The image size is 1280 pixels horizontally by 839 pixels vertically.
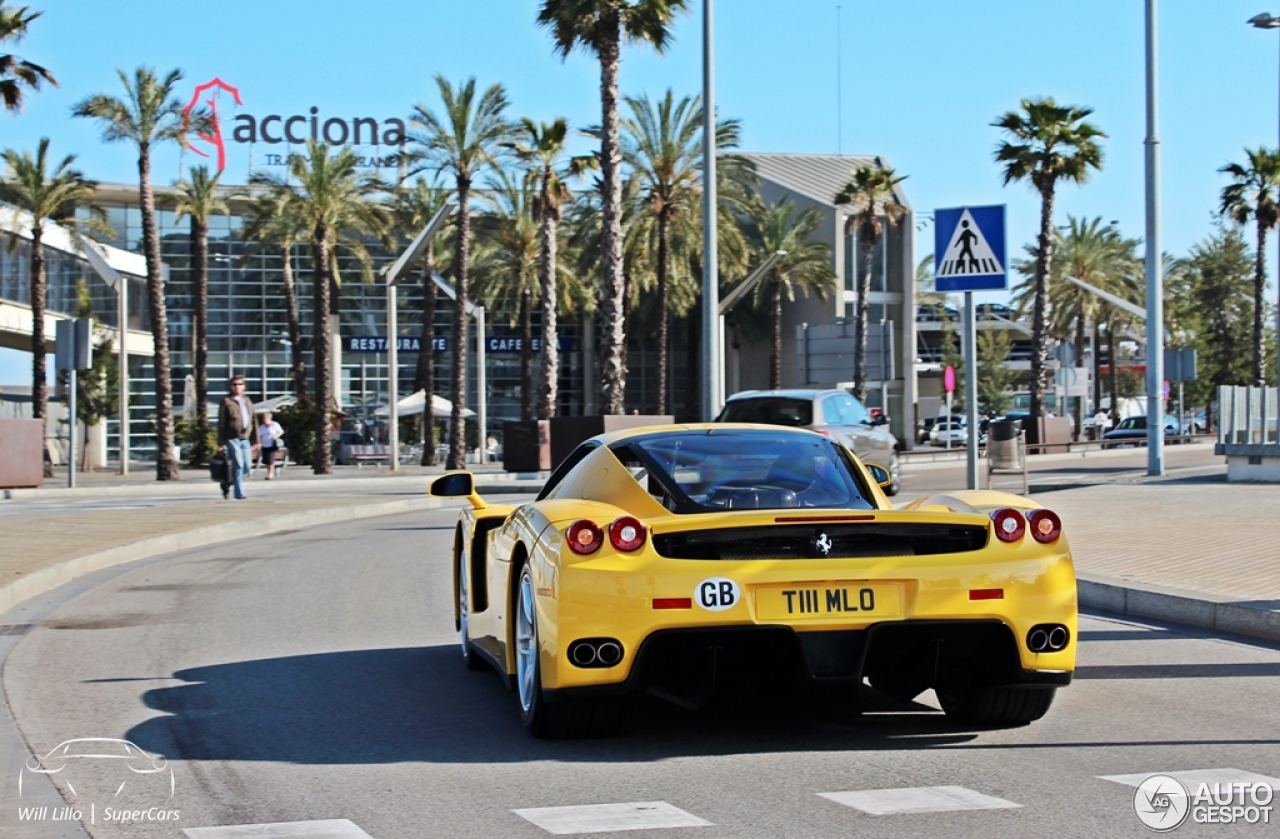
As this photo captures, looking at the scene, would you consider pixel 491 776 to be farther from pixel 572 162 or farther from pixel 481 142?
pixel 481 142

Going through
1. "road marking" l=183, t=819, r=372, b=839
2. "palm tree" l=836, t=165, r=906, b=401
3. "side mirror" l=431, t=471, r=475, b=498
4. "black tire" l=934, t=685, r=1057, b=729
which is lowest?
"road marking" l=183, t=819, r=372, b=839

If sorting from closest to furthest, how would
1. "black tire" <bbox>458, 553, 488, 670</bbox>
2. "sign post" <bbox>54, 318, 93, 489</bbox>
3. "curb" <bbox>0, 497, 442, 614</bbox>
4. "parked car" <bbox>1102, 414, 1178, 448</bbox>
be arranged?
"black tire" <bbox>458, 553, 488, 670</bbox> → "curb" <bbox>0, 497, 442, 614</bbox> → "sign post" <bbox>54, 318, 93, 489</bbox> → "parked car" <bbox>1102, 414, 1178, 448</bbox>

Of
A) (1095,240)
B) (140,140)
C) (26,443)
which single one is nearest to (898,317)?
(1095,240)

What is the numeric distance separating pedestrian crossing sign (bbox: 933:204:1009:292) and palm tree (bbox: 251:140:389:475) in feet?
104

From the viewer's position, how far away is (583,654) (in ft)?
18.0

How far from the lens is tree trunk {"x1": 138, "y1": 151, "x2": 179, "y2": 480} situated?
127ft

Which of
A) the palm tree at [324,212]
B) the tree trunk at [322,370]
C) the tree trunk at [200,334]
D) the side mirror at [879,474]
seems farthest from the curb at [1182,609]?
the tree trunk at [200,334]

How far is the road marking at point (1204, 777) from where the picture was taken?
5188 mm

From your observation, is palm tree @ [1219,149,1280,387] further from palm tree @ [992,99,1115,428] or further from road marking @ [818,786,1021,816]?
road marking @ [818,786,1021,816]

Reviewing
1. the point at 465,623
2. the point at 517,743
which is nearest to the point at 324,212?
the point at 465,623

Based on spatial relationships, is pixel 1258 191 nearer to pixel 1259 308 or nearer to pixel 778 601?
pixel 1259 308

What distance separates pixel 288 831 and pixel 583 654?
1.29m

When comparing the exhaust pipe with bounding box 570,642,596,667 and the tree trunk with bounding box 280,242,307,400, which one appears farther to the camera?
the tree trunk with bounding box 280,242,307,400

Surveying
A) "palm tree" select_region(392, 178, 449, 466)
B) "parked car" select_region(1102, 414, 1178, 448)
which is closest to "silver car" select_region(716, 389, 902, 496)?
"palm tree" select_region(392, 178, 449, 466)
